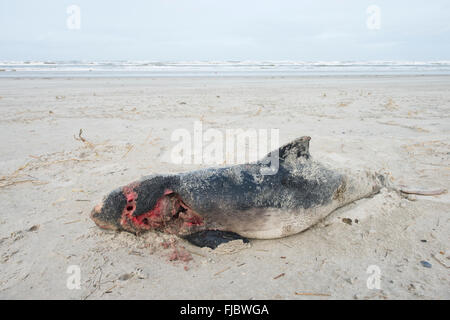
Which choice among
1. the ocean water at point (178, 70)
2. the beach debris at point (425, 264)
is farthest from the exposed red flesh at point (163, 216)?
the ocean water at point (178, 70)

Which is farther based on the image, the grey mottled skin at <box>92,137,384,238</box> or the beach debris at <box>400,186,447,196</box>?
the beach debris at <box>400,186,447,196</box>

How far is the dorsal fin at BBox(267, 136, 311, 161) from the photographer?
2.99 metres

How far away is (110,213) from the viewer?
8.73 feet

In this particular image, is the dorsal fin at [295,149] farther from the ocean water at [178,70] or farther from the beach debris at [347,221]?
the ocean water at [178,70]

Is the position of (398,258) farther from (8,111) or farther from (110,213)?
(8,111)

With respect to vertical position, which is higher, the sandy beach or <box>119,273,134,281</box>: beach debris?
the sandy beach

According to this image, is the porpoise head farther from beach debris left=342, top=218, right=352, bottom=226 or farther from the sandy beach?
beach debris left=342, top=218, right=352, bottom=226

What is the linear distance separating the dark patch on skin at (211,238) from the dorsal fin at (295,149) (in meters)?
0.90

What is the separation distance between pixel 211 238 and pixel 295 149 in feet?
4.10

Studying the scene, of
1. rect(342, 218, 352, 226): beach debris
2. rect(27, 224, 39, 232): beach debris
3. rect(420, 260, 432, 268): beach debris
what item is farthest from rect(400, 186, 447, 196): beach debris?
rect(27, 224, 39, 232): beach debris

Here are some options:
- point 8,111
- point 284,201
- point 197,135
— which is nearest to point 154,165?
point 197,135

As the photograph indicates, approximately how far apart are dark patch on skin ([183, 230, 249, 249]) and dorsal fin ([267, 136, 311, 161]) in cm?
90

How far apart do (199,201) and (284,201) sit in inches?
31.3

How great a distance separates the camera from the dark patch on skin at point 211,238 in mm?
2614
